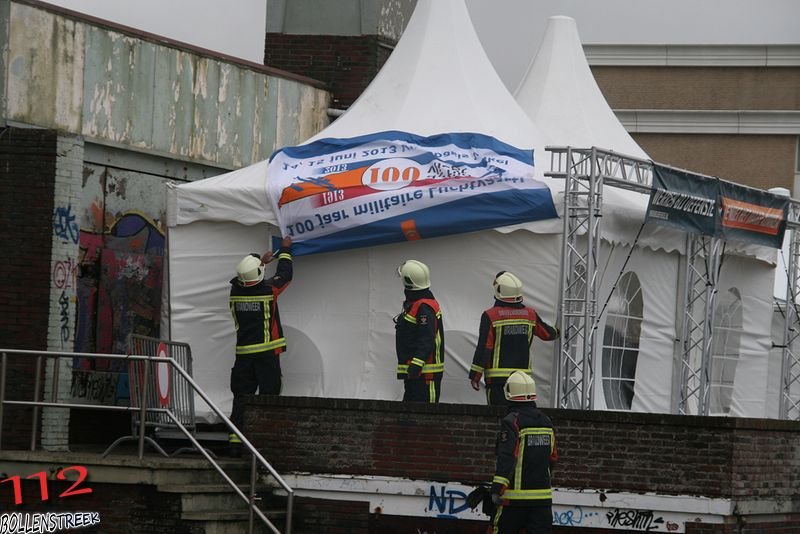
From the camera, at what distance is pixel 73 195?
17.1 metres

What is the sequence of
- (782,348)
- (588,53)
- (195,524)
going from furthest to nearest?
(588,53) → (782,348) → (195,524)

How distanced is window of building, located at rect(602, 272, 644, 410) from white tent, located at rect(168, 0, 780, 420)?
434 millimetres

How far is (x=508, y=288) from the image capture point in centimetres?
1667

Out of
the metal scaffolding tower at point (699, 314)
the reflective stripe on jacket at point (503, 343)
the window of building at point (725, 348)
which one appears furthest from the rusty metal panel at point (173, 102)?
the window of building at point (725, 348)

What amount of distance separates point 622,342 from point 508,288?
2.82 meters

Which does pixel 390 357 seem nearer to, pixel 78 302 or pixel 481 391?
pixel 481 391

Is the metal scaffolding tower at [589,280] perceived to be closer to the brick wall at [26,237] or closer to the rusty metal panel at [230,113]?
the rusty metal panel at [230,113]

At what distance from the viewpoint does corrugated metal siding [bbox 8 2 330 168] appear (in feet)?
58.2

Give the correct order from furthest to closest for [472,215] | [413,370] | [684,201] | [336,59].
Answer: [336,59]
[684,201]
[472,215]
[413,370]

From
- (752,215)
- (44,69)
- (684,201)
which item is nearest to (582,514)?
(684,201)

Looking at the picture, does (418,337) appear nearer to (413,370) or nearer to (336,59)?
(413,370)

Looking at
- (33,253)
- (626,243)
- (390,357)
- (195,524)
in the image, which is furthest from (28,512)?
(626,243)

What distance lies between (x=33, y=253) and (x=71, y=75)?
2.49 metres

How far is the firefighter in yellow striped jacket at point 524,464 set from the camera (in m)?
13.5
